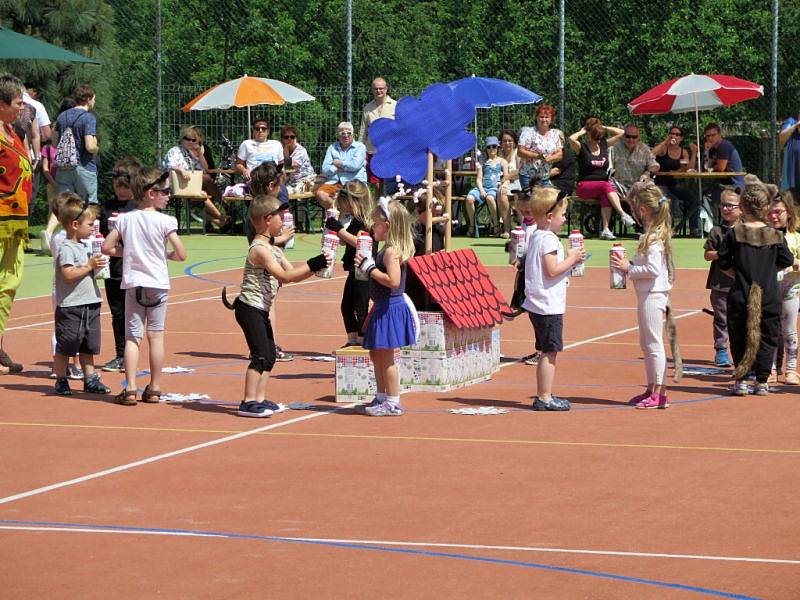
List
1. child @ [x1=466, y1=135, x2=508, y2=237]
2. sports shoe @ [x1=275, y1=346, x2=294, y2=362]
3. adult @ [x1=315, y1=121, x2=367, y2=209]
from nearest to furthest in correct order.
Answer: sports shoe @ [x1=275, y1=346, x2=294, y2=362]
adult @ [x1=315, y1=121, x2=367, y2=209]
child @ [x1=466, y1=135, x2=508, y2=237]

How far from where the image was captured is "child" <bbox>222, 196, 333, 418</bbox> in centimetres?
998

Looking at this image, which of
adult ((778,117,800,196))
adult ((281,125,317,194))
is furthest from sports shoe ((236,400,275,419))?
adult ((281,125,317,194))

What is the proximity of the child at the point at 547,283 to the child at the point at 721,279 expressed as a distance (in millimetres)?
1525

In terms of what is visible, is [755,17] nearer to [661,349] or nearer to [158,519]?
[661,349]

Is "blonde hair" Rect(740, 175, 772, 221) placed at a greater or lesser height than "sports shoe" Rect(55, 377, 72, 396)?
greater

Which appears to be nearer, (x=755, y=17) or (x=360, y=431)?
(x=360, y=431)

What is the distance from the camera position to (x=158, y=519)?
23.4 ft

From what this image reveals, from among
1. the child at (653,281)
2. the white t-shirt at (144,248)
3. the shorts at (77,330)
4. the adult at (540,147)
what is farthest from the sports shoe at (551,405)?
the adult at (540,147)

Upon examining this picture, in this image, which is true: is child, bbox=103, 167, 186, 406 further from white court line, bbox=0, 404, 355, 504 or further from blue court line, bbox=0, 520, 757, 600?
blue court line, bbox=0, 520, 757, 600

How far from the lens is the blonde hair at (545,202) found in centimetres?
1033

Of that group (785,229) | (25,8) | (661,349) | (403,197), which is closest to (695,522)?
(661,349)

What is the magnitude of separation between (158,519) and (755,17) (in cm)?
2534

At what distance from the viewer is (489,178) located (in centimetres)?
2514

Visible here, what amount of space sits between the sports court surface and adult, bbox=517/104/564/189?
39.1 ft
